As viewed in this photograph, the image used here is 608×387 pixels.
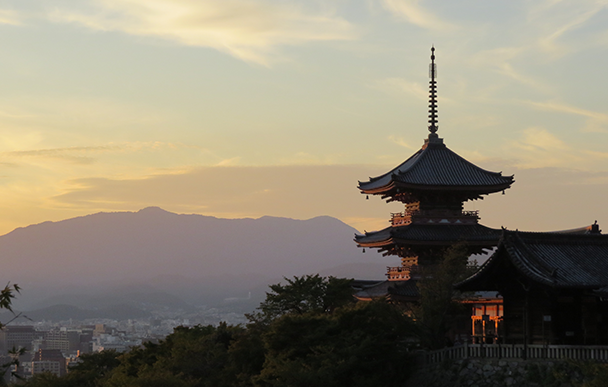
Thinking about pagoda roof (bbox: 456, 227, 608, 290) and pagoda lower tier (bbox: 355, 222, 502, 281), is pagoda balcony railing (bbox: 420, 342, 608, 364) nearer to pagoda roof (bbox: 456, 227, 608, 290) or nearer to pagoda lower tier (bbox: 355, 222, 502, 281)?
pagoda roof (bbox: 456, 227, 608, 290)

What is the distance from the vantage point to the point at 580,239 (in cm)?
3578

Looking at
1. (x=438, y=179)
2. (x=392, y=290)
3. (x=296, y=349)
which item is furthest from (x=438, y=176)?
(x=296, y=349)

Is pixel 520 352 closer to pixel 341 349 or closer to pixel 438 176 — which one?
pixel 341 349

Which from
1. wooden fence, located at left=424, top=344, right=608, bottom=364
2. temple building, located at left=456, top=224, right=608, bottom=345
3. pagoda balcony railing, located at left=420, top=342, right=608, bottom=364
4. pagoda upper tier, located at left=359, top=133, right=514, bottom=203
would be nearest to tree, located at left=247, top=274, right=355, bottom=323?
pagoda upper tier, located at left=359, top=133, right=514, bottom=203

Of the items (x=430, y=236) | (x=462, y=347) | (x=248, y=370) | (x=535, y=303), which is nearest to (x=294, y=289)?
(x=248, y=370)

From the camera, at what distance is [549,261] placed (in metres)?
33.6

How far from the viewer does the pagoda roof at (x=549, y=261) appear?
3195cm

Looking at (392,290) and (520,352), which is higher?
(392,290)

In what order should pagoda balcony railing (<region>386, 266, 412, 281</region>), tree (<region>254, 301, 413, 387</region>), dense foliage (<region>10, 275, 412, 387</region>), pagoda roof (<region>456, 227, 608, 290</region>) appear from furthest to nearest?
pagoda balcony railing (<region>386, 266, 412, 281</region>) < dense foliage (<region>10, 275, 412, 387</region>) < tree (<region>254, 301, 413, 387</region>) < pagoda roof (<region>456, 227, 608, 290</region>)

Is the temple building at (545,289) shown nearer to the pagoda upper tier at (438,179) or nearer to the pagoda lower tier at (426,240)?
the pagoda lower tier at (426,240)

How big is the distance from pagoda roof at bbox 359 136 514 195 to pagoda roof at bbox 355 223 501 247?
6.90ft

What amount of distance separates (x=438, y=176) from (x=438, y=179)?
1.27 ft

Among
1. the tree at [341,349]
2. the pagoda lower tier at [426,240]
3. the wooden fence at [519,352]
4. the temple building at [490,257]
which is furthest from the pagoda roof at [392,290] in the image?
the wooden fence at [519,352]

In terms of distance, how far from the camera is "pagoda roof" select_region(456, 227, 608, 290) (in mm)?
31953
